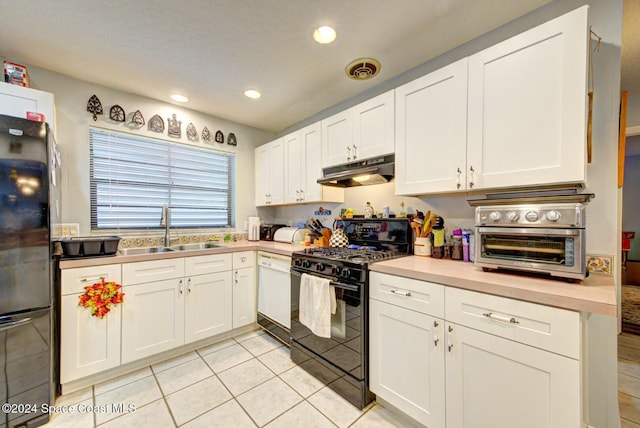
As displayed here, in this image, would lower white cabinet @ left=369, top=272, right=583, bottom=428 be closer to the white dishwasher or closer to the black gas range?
the black gas range

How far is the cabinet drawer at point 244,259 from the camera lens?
260 cm

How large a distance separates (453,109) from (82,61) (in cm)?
284

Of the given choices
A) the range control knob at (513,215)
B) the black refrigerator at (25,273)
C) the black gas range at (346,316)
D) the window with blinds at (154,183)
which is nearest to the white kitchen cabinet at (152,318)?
the black refrigerator at (25,273)

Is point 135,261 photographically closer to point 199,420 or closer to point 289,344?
point 199,420

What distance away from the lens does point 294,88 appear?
2.46 metres

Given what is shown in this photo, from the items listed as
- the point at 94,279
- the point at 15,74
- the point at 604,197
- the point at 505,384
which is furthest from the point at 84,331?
the point at 604,197

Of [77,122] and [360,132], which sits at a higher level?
[77,122]

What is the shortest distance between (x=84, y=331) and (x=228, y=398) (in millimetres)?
1153

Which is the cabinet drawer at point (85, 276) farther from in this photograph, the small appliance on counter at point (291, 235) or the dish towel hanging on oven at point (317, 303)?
the small appliance on counter at point (291, 235)

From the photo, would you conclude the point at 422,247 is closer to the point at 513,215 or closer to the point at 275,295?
the point at 513,215

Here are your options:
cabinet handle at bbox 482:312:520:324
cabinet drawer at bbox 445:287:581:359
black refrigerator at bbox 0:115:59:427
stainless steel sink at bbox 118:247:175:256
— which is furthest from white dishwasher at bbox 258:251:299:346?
black refrigerator at bbox 0:115:59:427

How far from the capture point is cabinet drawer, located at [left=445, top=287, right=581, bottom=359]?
97cm

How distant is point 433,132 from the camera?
1.72 meters

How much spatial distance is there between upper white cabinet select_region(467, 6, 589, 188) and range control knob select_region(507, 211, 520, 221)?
18cm
